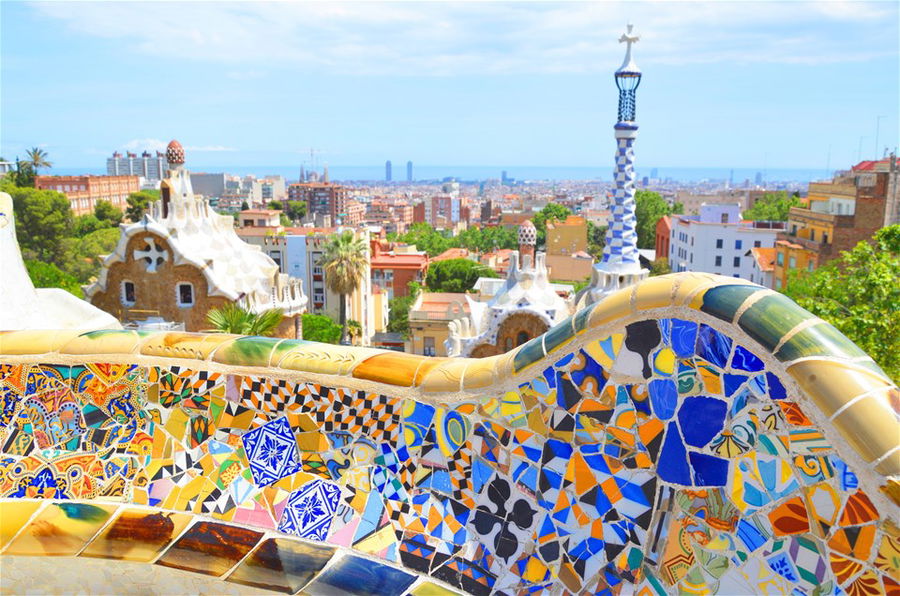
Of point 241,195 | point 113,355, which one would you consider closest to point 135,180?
point 241,195

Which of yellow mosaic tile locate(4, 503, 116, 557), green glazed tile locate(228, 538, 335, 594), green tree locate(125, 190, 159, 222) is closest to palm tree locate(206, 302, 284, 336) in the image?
yellow mosaic tile locate(4, 503, 116, 557)

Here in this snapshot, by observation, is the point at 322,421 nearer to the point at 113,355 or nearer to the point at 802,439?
the point at 113,355

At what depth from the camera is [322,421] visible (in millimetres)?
3109

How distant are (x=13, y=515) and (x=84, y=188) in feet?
241

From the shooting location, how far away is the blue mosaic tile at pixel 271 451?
3121 mm

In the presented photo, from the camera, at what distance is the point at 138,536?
3.06 metres

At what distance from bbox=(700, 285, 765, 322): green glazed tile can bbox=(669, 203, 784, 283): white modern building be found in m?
36.7

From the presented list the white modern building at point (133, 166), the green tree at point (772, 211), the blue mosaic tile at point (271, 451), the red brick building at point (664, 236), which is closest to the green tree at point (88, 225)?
the red brick building at point (664, 236)

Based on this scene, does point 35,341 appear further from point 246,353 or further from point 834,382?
point 834,382

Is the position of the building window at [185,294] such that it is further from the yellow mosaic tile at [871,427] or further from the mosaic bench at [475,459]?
the yellow mosaic tile at [871,427]

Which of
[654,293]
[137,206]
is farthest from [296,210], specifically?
[654,293]

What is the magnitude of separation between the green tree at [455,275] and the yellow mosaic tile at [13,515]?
1615 inches

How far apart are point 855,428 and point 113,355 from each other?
2.90 meters

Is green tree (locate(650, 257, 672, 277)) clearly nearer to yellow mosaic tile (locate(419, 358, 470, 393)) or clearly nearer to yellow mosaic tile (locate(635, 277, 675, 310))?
yellow mosaic tile (locate(419, 358, 470, 393))
